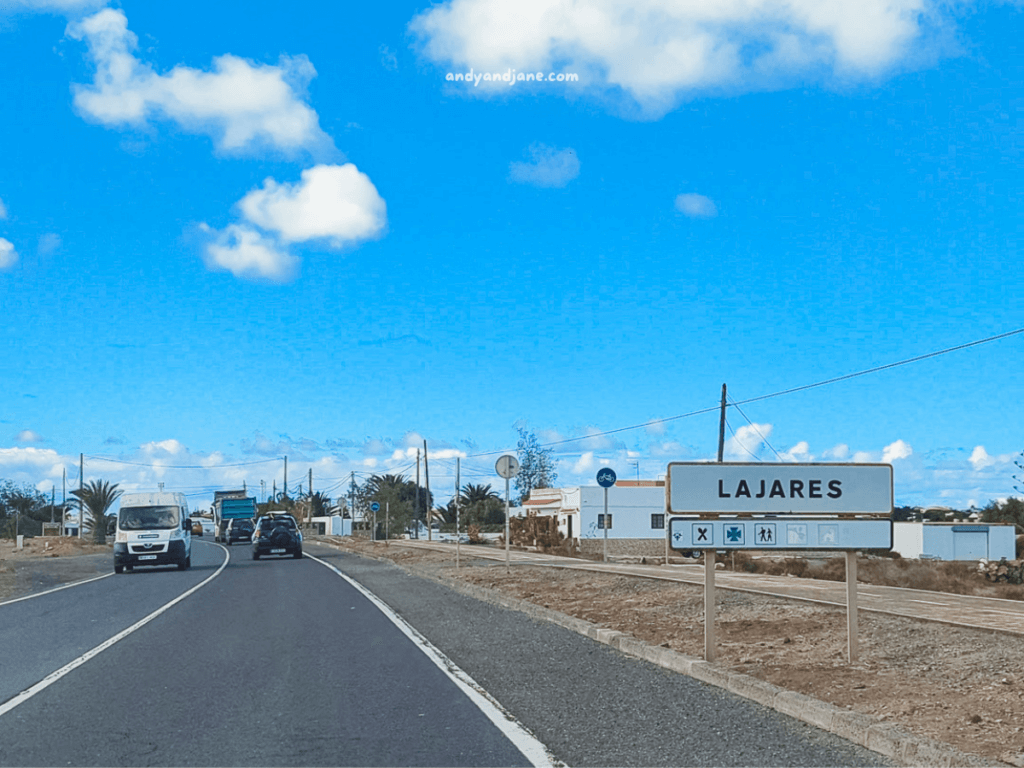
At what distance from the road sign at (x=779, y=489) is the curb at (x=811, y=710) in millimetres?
1629

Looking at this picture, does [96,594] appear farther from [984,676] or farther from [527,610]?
[984,676]

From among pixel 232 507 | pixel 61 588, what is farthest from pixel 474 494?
pixel 61 588

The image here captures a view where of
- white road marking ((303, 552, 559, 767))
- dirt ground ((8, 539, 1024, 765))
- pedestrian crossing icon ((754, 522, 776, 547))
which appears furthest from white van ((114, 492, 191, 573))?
pedestrian crossing icon ((754, 522, 776, 547))

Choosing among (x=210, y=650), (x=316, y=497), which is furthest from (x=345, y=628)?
(x=316, y=497)

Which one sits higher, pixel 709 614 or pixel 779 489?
pixel 779 489

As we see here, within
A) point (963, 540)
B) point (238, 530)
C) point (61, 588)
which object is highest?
point (61, 588)

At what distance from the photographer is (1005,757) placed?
6.31 meters

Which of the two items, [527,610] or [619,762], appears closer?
[619,762]

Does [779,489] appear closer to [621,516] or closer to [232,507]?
[621,516]

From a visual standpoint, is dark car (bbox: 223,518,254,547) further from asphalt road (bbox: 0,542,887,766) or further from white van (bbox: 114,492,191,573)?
asphalt road (bbox: 0,542,887,766)

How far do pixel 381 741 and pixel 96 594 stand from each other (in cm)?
1790

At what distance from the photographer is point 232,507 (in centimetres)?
7600

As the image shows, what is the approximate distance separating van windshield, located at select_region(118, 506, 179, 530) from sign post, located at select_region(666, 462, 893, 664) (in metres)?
25.7

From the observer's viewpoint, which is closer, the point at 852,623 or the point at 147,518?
the point at 852,623
